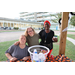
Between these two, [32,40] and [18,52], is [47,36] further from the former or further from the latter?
[18,52]

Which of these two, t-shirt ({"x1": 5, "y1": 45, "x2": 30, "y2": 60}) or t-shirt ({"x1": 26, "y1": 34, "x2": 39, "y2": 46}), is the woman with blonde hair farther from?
t-shirt ({"x1": 5, "y1": 45, "x2": 30, "y2": 60})

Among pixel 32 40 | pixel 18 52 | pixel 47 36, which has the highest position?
pixel 47 36

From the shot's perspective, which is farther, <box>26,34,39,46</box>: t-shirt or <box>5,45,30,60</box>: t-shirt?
<box>26,34,39,46</box>: t-shirt

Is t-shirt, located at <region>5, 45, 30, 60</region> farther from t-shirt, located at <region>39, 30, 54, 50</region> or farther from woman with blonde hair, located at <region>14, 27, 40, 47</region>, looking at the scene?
t-shirt, located at <region>39, 30, 54, 50</region>

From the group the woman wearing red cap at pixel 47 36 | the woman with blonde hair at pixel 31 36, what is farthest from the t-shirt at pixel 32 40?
the woman wearing red cap at pixel 47 36

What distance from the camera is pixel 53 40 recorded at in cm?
169

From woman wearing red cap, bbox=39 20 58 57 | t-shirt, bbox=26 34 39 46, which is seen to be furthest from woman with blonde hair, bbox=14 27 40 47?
woman wearing red cap, bbox=39 20 58 57

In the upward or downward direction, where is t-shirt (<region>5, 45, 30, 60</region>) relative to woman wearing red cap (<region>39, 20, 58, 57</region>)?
downward

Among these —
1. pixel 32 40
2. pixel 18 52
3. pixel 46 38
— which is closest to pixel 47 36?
pixel 46 38

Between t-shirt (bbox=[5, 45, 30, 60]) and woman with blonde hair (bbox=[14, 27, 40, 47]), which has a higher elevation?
woman with blonde hair (bbox=[14, 27, 40, 47])
